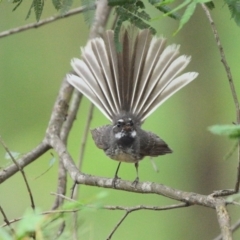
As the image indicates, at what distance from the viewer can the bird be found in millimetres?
1743

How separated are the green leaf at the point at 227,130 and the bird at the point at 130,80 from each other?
0.87 m

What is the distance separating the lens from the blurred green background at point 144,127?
14.0 feet

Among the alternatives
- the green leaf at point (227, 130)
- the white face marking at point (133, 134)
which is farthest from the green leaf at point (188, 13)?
the white face marking at point (133, 134)

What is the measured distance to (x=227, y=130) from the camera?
31.4 inches

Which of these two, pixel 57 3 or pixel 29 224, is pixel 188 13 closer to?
pixel 29 224

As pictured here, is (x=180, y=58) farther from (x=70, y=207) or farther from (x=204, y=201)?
(x=70, y=207)

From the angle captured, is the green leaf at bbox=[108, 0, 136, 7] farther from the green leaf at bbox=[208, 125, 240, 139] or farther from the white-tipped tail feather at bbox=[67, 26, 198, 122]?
the green leaf at bbox=[208, 125, 240, 139]

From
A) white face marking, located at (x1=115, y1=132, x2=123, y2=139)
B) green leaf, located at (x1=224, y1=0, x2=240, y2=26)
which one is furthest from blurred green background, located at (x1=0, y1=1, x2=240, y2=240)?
green leaf, located at (x1=224, y1=0, x2=240, y2=26)

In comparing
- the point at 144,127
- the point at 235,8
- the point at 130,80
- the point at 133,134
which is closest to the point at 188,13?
the point at 235,8

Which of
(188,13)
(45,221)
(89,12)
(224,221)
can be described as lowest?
(224,221)

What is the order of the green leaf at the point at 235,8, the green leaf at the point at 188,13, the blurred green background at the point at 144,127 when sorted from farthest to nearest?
the blurred green background at the point at 144,127 → the green leaf at the point at 235,8 → the green leaf at the point at 188,13

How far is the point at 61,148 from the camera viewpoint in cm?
188

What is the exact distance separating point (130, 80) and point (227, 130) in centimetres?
106

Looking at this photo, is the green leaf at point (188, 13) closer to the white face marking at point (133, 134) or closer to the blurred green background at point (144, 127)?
the white face marking at point (133, 134)
